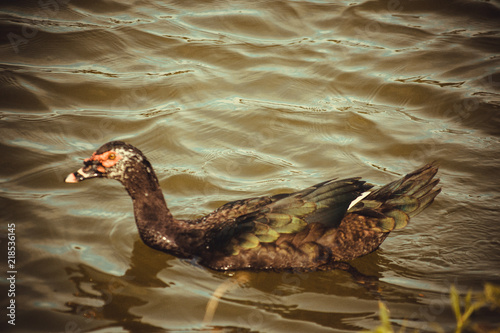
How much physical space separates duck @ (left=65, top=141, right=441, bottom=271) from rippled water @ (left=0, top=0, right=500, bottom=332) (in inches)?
7.4

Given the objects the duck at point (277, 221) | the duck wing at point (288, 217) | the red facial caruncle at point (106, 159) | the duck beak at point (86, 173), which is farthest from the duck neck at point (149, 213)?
the duck wing at point (288, 217)

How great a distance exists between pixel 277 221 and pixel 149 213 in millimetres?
1234

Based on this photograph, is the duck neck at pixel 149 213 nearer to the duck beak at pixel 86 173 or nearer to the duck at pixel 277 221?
the duck at pixel 277 221

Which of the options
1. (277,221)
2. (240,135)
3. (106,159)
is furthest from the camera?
(240,135)

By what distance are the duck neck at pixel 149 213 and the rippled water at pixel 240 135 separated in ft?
0.68

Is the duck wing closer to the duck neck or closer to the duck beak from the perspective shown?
the duck neck

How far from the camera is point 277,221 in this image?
4.41 metres

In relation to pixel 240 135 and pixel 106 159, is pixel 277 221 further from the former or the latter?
pixel 240 135

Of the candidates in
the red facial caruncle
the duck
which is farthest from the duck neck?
the red facial caruncle

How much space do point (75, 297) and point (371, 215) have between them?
2702 millimetres

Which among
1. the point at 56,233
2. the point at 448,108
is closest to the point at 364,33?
the point at 448,108

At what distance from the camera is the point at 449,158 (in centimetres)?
622

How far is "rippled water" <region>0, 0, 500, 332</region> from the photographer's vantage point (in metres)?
4.25

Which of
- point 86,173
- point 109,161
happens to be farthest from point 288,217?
point 86,173
